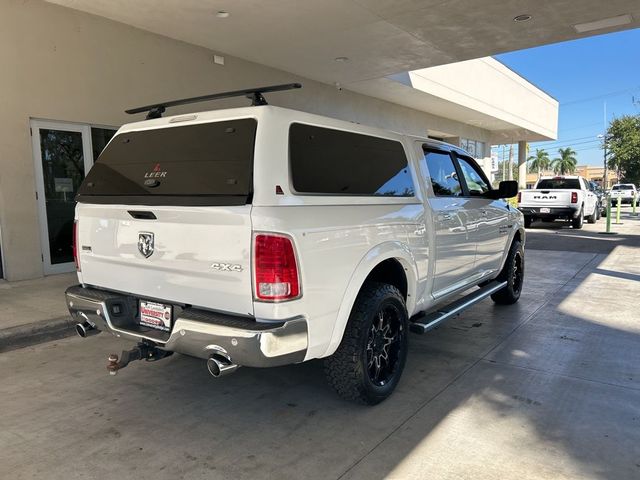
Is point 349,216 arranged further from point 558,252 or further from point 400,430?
point 558,252

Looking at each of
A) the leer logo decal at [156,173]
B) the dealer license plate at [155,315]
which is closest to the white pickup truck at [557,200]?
the leer logo decal at [156,173]

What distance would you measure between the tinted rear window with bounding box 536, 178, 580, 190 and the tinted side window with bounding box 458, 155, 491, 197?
46.9 feet

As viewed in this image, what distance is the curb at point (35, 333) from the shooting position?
5.19 metres

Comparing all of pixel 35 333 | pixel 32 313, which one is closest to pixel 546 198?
pixel 32 313

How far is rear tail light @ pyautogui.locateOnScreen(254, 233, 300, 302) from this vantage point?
9.20 feet

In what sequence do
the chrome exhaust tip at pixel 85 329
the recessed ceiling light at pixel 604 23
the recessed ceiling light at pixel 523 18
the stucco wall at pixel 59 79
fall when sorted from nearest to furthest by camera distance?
the chrome exhaust tip at pixel 85 329 < the stucco wall at pixel 59 79 < the recessed ceiling light at pixel 523 18 < the recessed ceiling light at pixel 604 23

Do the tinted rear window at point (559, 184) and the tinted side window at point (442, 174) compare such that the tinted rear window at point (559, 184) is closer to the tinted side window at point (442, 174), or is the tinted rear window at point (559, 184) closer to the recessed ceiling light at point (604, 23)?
the recessed ceiling light at point (604, 23)

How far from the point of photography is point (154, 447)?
3.15 metres

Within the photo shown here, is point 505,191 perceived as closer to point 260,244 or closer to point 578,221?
point 260,244

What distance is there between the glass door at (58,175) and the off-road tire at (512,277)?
7068 mm

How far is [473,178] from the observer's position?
5.66 metres

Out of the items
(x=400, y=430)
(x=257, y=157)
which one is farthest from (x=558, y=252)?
(x=257, y=157)

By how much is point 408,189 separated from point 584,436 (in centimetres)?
226

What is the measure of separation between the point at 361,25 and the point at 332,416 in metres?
7.57
